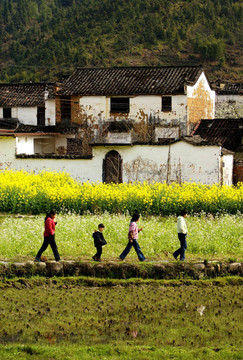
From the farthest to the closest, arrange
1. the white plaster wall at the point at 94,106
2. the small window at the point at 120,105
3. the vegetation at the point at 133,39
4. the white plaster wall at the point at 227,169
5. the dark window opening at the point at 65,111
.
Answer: the vegetation at the point at 133,39
the dark window opening at the point at 65,111
the white plaster wall at the point at 94,106
the small window at the point at 120,105
the white plaster wall at the point at 227,169

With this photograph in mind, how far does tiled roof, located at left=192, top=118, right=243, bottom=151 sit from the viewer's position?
120 feet

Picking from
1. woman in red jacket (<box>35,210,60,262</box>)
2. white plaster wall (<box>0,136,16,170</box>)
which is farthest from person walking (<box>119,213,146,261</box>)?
white plaster wall (<box>0,136,16,170</box>)

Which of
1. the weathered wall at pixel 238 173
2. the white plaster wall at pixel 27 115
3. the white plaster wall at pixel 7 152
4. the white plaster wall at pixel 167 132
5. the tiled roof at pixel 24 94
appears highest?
the tiled roof at pixel 24 94

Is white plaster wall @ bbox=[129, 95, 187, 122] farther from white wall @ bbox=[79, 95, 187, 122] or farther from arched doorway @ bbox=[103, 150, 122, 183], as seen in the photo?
arched doorway @ bbox=[103, 150, 122, 183]

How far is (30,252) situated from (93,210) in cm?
761

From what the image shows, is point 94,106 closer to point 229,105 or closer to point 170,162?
point 170,162

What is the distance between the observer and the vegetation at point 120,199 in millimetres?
23484

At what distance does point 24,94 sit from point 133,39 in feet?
102

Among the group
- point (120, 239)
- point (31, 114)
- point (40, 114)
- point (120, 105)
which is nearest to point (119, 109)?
point (120, 105)

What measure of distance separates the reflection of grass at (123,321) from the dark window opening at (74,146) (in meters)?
29.0

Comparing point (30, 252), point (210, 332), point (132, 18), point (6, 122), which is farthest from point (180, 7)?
point (210, 332)

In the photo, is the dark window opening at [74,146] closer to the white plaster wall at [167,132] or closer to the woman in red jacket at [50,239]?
the white plaster wall at [167,132]

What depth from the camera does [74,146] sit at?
43.2 metres

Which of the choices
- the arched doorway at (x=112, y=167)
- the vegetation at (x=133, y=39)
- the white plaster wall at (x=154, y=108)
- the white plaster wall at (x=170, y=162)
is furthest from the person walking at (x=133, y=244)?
the vegetation at (x=133, y=39)
